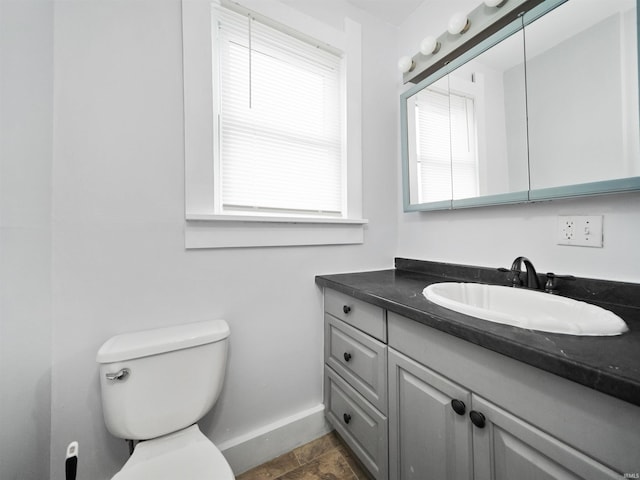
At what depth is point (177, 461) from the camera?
783 mm

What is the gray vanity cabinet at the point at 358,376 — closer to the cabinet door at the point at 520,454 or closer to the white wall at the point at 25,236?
the cabinet door at the point at 520,454

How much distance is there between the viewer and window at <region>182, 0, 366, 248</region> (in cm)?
111

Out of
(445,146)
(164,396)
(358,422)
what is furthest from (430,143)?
(164,396)

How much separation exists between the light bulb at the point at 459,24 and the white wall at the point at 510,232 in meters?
0.14

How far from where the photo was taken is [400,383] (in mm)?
896

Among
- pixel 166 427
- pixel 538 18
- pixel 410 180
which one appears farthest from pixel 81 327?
pixel 538 18

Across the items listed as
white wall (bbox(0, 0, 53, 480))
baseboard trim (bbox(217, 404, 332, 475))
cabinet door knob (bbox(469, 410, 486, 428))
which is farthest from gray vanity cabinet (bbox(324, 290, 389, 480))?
white wall (bbox(0, 0, 53, 480))

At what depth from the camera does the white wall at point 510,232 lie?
822 mm

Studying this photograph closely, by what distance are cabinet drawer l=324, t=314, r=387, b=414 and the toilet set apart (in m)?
0.56

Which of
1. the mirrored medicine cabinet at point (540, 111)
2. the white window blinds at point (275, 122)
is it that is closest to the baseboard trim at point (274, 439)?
the white window blinds at point (275, 122)

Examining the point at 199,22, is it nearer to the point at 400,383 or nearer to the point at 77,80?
the point at 77,80

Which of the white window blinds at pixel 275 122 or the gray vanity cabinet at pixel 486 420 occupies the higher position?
the white window blinds at pixel 275 122

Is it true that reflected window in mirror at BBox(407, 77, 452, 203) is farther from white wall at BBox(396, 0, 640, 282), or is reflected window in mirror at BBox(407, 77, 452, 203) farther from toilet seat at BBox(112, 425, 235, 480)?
toilet seat at BBox(112, 425, 235, 480)

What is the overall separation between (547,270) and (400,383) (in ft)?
2.48
